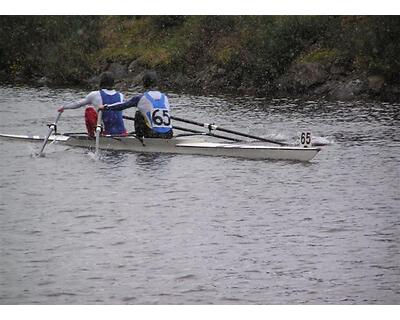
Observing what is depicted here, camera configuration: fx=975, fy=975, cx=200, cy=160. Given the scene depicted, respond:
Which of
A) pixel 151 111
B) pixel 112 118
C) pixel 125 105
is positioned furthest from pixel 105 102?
pixel 151 111

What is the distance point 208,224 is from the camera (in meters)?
13.6

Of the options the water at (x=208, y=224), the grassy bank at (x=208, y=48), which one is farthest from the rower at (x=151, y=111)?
the grassy bank at (x=208, y=48)

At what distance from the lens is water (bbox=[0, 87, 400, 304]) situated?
36.1 ft

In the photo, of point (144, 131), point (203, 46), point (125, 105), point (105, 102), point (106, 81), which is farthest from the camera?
point (203, 46)

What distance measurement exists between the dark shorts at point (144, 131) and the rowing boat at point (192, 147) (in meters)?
0.08

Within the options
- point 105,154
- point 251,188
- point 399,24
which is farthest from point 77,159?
point 399,24

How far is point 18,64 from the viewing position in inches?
956

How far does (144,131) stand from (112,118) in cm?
89

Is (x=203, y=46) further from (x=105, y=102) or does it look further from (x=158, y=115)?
(x=158, y=115)

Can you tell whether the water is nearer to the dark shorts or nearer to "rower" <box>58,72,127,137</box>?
the dark shorts

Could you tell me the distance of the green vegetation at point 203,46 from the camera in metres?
21.5

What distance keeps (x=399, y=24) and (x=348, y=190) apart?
17.8ft

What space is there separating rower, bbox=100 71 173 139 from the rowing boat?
0.53ft
